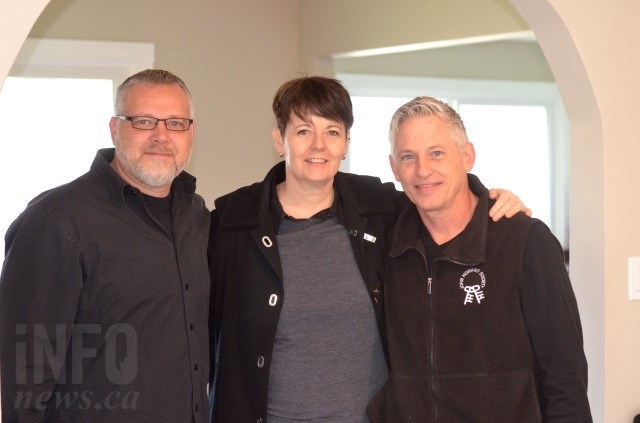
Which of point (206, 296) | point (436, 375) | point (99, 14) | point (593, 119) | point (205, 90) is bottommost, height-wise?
point (436, 375)

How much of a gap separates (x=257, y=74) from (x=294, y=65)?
25 cm

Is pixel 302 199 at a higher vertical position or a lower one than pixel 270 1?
lower

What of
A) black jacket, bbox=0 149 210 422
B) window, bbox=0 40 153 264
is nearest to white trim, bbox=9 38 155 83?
window, bbox=0 40 153 264

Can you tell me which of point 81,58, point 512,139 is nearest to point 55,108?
point 81,58

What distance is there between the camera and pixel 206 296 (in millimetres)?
2455

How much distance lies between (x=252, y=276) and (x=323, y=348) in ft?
0.93

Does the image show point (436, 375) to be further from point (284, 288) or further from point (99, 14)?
point (99, 14)

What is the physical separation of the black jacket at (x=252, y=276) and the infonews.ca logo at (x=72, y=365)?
0.34 metres

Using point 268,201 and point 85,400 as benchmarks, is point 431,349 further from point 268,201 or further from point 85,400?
point 85,400

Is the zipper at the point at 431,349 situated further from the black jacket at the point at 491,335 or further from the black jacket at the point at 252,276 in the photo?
the black jacket at the point at 252,276

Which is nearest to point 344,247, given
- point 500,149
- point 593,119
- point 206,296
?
point 206,296

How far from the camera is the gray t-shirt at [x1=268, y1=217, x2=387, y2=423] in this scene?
7.92 ft

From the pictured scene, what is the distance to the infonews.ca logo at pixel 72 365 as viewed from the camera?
2.16m

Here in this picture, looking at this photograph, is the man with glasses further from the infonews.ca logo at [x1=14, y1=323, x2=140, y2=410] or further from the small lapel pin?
the small lapel pin
